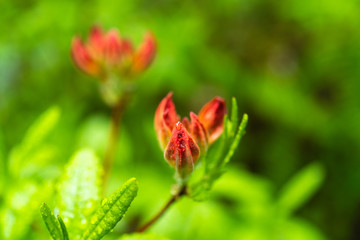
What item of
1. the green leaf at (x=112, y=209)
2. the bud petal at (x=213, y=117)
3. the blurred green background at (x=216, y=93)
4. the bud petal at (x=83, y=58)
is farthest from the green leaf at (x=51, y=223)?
the blurred green background at (x=216, y=93)

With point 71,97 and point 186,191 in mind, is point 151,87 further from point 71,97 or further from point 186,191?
point 186,191

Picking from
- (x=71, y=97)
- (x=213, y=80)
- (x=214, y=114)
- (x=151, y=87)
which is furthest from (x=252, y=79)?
(x=214, y=114)

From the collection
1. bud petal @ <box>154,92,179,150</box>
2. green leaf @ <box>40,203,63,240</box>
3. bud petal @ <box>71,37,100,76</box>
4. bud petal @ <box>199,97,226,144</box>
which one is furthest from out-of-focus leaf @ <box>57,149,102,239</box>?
bud petal @ <box>71,37,100,76</box>

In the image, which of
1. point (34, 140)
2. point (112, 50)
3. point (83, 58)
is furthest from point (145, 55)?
point (34, 140)

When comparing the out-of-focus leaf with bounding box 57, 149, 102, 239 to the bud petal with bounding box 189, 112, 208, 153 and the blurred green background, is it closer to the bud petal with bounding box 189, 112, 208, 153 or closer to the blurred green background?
the bud petal with bounding box 189, 112, 208, 153

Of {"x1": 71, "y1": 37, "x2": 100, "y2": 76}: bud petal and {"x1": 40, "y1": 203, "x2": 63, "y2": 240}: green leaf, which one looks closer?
{"x1": 40, "y1": 203, "x2": 63, "y2": 240}: green leaf

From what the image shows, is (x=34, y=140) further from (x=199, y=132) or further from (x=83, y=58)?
(x=199, y=132)

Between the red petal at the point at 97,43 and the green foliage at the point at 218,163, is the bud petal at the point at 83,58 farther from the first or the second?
the green foliage at the point at 218,163
